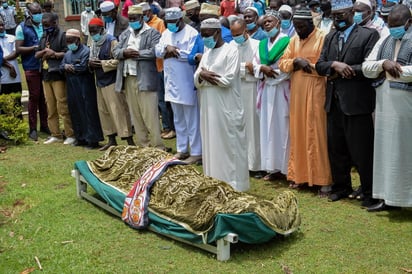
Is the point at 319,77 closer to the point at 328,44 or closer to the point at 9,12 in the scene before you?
the point at 328,44

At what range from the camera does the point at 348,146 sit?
264 inches

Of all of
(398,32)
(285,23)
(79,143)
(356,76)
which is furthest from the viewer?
(79,143)

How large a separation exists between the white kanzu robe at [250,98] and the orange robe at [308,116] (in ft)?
2.27

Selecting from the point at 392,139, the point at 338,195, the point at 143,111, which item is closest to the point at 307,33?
the point at 392,139

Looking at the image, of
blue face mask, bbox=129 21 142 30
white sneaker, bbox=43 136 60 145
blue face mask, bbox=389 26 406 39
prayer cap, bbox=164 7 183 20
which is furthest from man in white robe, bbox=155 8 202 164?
blue face mask, bbox=389 26 406 39

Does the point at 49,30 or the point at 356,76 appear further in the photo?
the point at 49,30

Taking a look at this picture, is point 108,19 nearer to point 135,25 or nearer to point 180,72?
point 135,25

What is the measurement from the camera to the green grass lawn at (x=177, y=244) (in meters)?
5.21

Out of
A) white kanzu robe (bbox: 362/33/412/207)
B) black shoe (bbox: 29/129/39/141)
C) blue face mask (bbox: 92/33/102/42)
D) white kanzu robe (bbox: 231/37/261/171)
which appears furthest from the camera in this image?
black shoe (bbox: 29/129/39/141)

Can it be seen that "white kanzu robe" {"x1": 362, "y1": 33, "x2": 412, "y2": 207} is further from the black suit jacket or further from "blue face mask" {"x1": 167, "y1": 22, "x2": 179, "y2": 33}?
"blue face mask" {"x1": 167, "y1": 22, "x2": 179, "y2": 33}

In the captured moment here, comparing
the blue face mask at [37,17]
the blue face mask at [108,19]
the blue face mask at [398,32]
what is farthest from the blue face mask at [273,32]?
the blue face mask at [37,17]

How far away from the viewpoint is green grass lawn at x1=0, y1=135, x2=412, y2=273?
17.1 ft

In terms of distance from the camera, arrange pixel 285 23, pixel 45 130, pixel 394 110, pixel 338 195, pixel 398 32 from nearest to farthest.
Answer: pixel 398 32 → pixel 394 110 → pixel 338 195 → pixel 285 23 → pixel 45 130

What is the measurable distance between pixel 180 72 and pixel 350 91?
9.76 feet
